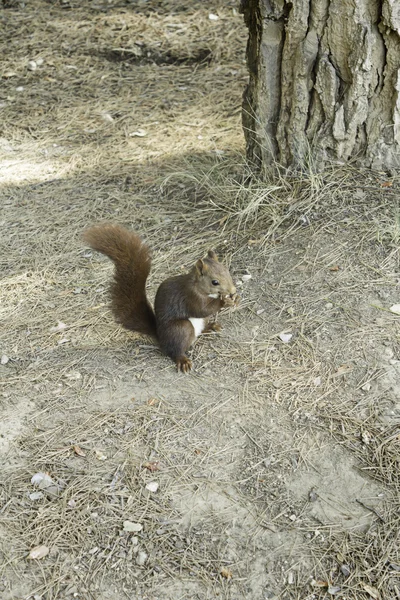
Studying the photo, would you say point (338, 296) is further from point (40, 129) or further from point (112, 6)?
point (112, 6)

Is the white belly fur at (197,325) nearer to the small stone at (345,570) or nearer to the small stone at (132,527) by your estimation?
the small stone at (132,527)

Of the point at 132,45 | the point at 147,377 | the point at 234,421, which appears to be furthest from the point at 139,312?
the point at 132,45

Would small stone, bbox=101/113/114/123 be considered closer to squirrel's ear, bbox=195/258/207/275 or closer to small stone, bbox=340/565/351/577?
squirrel's ear, bbox=195/258/207/275

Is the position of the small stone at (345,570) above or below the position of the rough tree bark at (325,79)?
below

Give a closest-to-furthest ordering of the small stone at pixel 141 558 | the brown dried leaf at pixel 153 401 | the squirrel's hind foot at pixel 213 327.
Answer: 1. the small stone at pixel 141 558
2. the brown dried leaf at pixel 153 401
3. the squirrel's hind foot at pixel 213 327

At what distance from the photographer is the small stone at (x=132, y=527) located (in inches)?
87.0

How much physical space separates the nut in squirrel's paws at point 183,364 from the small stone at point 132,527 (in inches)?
28.9

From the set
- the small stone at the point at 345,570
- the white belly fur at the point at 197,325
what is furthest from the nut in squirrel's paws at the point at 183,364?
the small stone at the point at 345,570

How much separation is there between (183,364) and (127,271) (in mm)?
440

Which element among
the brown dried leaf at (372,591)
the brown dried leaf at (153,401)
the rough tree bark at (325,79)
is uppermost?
the rough tree bark at (325,79)

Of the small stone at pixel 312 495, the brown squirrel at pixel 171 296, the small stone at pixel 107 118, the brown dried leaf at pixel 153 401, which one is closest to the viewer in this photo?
the small stone at pixel 312 495

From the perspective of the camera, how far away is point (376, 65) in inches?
124

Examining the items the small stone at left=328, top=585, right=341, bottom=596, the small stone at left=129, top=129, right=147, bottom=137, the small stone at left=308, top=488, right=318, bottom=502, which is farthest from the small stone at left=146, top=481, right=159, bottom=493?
the small stone at left=129, top=129, right=147, bottom=137

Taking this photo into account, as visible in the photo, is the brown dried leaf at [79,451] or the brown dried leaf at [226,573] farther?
the brown dried leaf at [79,451]
